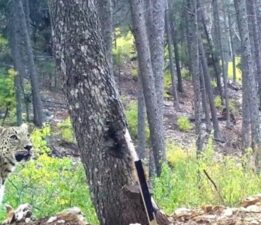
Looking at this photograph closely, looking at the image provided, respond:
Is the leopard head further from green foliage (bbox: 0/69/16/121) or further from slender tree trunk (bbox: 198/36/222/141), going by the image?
slender tree trunk (bbox: 198/36/222/141)

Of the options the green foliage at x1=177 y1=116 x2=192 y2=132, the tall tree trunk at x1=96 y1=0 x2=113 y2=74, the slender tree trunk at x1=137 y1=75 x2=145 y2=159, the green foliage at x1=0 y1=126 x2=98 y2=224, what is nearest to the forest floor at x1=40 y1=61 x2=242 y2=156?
the green foliage at x1=177 y1=116 x2=192 y2=132

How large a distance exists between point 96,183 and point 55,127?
23.9 m

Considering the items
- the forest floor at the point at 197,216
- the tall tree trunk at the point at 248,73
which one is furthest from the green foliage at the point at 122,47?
the forest floor at the point at 197,216

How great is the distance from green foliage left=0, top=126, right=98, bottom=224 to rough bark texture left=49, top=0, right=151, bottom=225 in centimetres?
331

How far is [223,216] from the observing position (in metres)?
7.00

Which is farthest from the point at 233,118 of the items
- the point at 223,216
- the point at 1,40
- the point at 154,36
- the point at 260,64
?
the point at 223,216

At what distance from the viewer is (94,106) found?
21.3 feet

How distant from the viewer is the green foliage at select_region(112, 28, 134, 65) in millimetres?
43906

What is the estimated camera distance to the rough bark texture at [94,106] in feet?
20.9

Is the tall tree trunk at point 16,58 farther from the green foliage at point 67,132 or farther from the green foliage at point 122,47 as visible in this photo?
the green foliage at point 122,47

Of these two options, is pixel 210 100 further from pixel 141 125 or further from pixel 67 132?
pixel 141 125

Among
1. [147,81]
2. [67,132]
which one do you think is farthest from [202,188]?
[67,132]

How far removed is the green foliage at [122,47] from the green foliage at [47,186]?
3332 cm

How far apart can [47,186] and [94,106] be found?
3.88m
